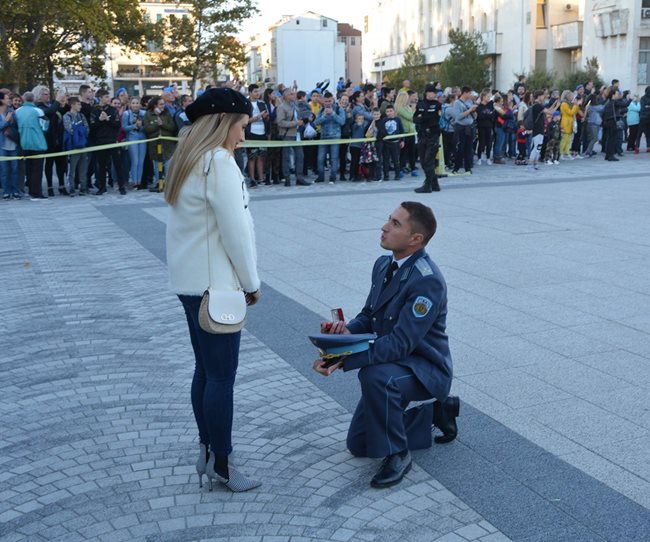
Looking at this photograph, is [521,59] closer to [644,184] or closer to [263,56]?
[644,184]

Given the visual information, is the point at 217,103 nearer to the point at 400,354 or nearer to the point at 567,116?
the point at 400,354

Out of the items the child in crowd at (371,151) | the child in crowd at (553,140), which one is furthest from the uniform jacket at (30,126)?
the child in crowd at (553,140)

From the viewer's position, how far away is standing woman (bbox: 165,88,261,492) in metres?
3.49

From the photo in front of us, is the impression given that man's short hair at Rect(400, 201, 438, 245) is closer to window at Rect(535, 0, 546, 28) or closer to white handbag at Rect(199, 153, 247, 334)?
white handbag at Rect(199, 153, 247, 334)

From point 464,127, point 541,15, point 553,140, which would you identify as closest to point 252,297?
point 464,127

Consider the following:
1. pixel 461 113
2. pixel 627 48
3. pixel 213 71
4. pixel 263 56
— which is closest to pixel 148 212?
pixel 461 113

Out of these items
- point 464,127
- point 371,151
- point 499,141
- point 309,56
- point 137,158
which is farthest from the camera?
point 309,56

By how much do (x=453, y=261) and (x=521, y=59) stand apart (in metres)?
55.9

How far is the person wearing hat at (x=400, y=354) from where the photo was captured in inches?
154

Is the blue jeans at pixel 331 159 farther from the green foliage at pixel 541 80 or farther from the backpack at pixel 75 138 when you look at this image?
the green foliage at pixel 541 80

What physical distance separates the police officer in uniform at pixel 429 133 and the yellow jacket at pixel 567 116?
7.55 m

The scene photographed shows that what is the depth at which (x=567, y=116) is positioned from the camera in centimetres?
2200

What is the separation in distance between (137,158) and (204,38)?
3107 cm

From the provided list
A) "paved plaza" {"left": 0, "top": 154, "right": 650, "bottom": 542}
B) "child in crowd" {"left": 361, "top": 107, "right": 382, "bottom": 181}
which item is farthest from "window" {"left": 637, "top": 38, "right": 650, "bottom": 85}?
"paved plaza" {"left": 0, "top": 154, "right": 650, "bottom": 542}
